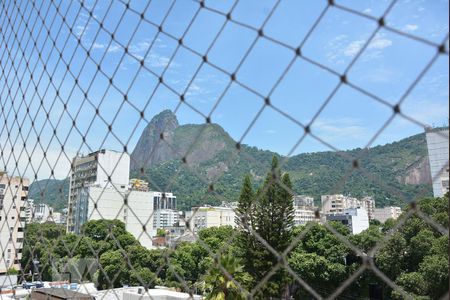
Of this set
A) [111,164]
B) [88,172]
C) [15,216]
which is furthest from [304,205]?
[111,164]

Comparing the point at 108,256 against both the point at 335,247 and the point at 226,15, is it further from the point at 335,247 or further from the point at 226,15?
the point at 226,15

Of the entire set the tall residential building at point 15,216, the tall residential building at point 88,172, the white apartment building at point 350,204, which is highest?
the white apartment building at point 350,204

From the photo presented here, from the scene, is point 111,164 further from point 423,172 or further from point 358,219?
point 358,219

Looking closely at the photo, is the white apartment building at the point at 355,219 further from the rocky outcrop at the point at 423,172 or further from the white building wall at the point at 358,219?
the rocky outcrop at the point at 423,172

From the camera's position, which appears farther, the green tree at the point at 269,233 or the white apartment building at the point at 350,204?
the white apartment building at the point at 350,204

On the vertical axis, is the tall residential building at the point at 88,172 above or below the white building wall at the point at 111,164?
below

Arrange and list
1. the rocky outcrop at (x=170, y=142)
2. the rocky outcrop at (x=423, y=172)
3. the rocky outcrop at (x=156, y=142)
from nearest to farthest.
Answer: the rocky outcrop at (x=423, y=172)
the rocky outcrop at (x=170, y=142)
the rocky outcrop at (x=156, y=142)

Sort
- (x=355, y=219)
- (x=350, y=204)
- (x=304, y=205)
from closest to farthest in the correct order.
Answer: (x=304, y=205) → (x=355, y=219) → (x=350, y=204)

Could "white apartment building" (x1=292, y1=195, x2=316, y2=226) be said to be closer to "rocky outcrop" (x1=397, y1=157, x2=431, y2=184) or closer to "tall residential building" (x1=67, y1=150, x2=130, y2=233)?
"rocky outcrop" (x1=397, y1=157, x2=431, y2=184)

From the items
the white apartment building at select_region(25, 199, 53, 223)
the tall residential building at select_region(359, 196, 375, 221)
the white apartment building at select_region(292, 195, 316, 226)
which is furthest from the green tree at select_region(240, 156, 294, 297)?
the tall residential building at select_region(359, 196, 375, 221)

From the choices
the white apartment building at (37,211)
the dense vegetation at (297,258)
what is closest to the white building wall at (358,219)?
the dense vegetation at (297,258)

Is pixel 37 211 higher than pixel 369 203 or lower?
lower

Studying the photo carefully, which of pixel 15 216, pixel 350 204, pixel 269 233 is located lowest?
pixel 269 233

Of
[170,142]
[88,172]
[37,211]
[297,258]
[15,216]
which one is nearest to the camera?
[170,142]
